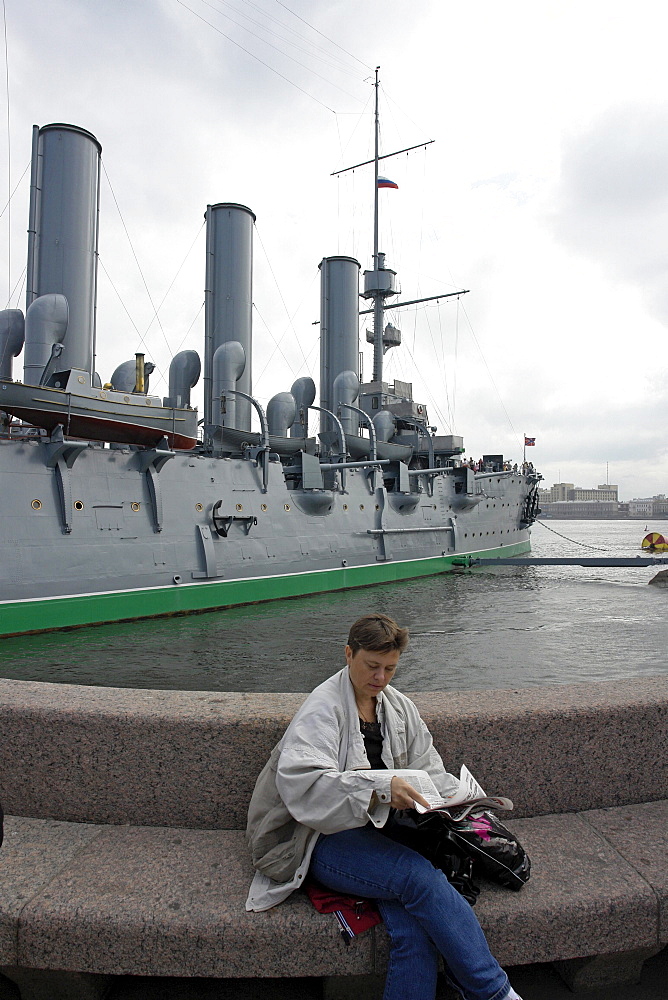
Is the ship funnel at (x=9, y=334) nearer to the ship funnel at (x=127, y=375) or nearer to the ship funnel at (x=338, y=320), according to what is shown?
the ship funnel at (x=127, y=375)

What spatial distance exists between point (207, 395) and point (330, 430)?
6231mm

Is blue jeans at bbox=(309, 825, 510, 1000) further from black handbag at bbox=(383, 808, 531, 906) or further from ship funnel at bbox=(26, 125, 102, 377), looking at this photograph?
ship funnel at bbox=(26, 125, 102, 377)

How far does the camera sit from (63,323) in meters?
15.1

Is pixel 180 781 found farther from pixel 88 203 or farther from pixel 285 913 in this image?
pixel 88 203

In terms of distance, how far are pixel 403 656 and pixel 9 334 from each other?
39.6 feet

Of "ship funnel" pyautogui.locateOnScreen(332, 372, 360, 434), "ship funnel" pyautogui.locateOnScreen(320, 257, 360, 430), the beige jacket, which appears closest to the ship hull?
"ship funnel" pyautogui.locateOnScreen(332, 372, 360, 434)

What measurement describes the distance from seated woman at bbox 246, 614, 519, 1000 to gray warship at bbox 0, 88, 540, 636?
40.3ft

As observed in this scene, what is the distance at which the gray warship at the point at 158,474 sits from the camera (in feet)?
44.9

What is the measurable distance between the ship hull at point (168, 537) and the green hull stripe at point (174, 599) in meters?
0.03

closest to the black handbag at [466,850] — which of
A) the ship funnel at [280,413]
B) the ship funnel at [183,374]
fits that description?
the ship funnel at [183,374]

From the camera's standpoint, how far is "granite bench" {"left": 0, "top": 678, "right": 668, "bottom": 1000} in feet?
6.72

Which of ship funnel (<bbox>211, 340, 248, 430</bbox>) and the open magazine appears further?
ship funnel (<bbox>211, 340, 248, 430</bbox>)

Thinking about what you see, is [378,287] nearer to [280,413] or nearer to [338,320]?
[338,320]

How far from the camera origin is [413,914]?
203 centimetres
